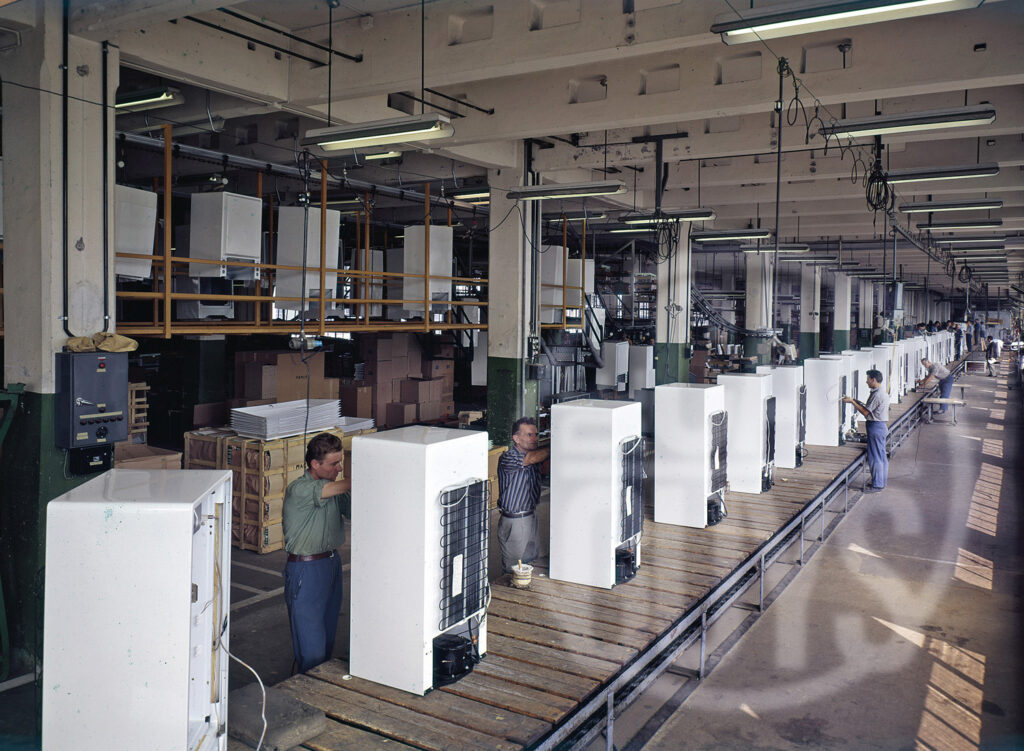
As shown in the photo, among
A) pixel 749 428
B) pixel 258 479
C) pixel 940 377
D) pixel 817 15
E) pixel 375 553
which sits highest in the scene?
pixel 817 15

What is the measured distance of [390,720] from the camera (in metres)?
3.84

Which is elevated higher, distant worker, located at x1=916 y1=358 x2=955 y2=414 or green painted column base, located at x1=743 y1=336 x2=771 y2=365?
green painted column base, located at x1=743 y1=336 x2=771 y2=365

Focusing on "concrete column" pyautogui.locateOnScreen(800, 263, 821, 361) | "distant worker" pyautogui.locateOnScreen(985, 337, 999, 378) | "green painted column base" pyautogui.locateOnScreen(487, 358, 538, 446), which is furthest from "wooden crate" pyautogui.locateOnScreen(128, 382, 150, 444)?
"distant worker" pyautogui.locateOnScreen(985, 337, 999, 378)

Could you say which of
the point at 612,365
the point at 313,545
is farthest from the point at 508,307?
the point at 313,545

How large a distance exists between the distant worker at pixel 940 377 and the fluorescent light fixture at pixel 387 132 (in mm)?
15961

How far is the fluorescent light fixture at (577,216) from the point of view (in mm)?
11360

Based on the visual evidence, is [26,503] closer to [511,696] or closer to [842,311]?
[511,696]

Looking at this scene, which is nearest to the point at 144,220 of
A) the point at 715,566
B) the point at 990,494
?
the point at 715,566

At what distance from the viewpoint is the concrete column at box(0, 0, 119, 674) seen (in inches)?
213

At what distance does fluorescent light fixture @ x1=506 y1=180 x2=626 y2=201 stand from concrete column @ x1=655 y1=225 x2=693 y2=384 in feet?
23.7

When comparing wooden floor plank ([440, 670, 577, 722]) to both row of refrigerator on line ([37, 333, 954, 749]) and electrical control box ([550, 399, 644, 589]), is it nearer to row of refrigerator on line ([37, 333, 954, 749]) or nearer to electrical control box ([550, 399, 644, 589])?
row of refrigerator on line ([37, 333, 954, 749])

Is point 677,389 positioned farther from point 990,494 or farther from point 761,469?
point 990,494

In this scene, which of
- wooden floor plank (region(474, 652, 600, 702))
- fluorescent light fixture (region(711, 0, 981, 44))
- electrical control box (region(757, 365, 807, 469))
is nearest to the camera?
fluorescent light fixture (region(711, 0, 981, 44))

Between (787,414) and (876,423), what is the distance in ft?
6.82
